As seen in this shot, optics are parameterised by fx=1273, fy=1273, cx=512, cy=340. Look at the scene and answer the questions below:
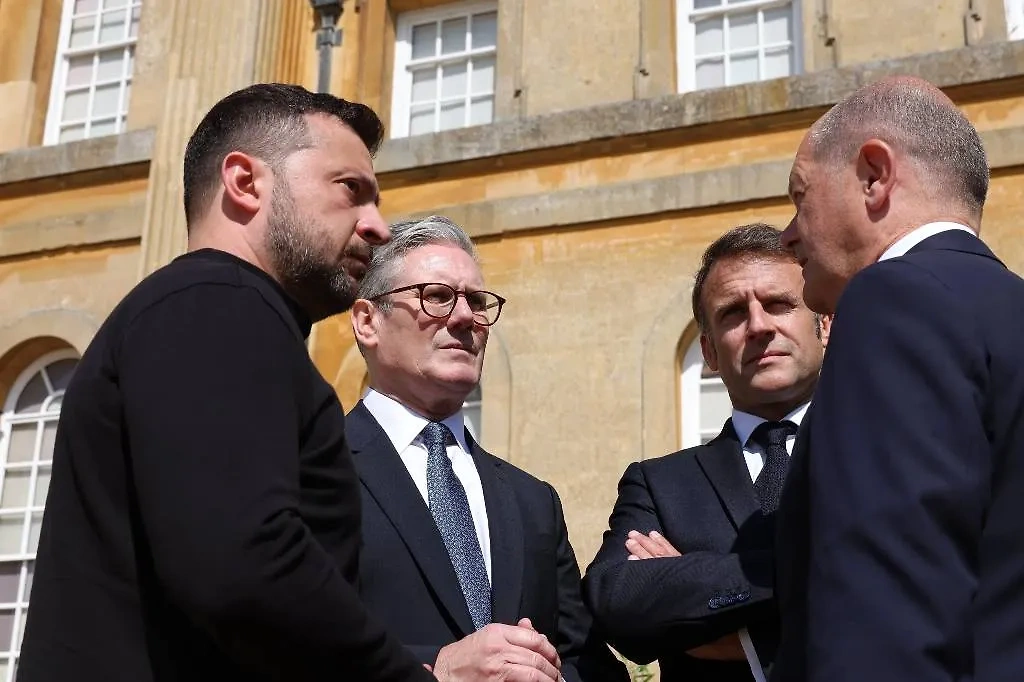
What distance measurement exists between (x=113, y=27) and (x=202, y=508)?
36.6ft

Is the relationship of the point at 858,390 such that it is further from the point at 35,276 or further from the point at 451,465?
the point at 35,276

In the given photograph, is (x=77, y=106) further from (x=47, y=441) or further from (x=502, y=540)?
(x=502, y=540)

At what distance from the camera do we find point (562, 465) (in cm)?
891

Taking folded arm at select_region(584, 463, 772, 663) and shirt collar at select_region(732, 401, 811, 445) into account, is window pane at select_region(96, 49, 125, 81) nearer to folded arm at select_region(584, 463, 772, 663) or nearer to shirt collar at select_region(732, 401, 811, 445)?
shirt collar at select_region(732, 401, 811, 445)

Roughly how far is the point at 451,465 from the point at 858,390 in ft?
6.07

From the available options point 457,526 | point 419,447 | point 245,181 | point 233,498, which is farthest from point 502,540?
point 233,498

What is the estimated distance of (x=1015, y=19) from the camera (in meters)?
9.12

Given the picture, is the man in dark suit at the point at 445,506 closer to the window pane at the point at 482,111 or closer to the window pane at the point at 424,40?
the window pane at the point at 482,111

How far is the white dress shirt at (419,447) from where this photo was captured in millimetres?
3633

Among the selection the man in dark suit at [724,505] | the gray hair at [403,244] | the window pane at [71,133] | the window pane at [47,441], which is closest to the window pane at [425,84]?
the window pane at [71,133]

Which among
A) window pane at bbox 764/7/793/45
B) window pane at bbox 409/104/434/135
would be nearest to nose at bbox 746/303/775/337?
window pane at bbox 764/7/793/45

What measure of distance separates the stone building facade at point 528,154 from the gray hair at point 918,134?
20.3 ft

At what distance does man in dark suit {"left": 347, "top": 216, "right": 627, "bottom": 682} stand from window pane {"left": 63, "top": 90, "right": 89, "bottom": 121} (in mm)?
8817

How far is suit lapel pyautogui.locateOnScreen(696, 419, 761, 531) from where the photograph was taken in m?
3.40
